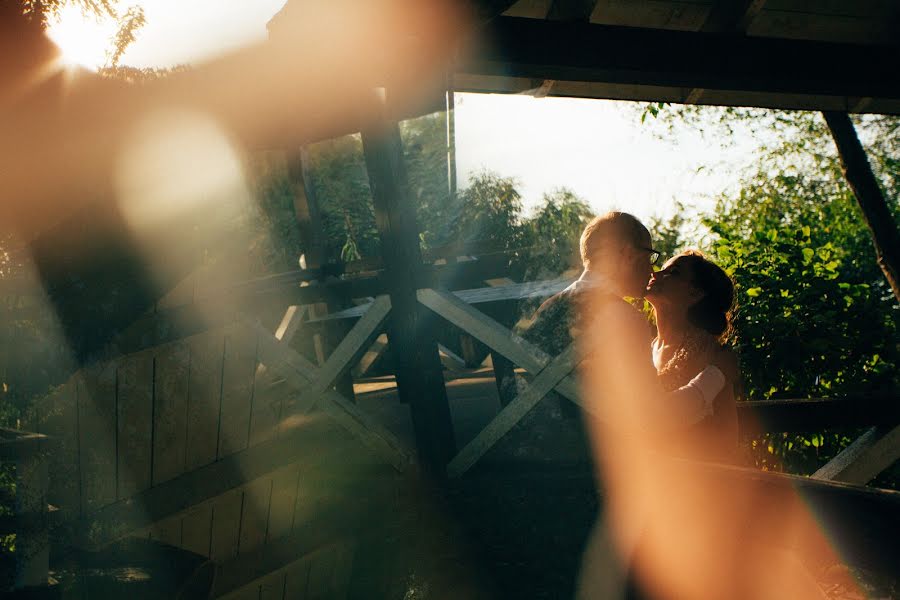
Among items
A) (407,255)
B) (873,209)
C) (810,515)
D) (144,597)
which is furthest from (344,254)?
(810,515)

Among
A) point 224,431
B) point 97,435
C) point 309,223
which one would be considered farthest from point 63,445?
point 309,223

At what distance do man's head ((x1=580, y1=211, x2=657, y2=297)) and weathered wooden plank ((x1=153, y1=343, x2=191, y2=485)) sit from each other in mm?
2337

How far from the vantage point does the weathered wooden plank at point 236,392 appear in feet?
12.8

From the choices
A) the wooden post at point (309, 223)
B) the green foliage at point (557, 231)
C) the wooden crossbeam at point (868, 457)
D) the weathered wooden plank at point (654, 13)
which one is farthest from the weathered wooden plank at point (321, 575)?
the green foliage at point (557, 231)

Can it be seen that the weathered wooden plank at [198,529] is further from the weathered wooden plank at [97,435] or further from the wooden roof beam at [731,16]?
the wooden roof beam at [731,16]

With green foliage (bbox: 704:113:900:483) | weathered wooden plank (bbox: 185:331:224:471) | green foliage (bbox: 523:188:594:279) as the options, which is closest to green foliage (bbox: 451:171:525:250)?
green foliage (bbox: 523:188:594:279)

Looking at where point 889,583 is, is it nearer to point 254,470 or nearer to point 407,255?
point 254,470

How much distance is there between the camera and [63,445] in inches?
119

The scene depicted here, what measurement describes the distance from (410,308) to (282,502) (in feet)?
5.02

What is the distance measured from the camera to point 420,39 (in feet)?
10.6

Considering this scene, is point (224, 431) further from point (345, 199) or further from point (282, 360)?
point (345, 199)

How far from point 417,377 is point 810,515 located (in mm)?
3909

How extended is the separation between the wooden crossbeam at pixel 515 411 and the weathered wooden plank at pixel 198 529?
1898 mm

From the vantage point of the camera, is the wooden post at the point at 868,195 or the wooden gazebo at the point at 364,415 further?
the wooden post at the point at 868,195
